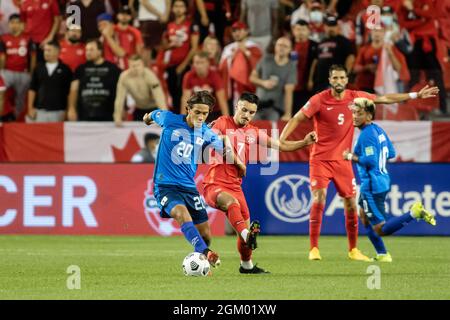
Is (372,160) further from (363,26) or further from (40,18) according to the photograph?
(40,18)

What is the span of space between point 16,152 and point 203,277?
870 cm

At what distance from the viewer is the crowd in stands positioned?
61.8 feet

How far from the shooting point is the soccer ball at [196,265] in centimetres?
1093

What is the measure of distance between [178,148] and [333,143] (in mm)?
3542

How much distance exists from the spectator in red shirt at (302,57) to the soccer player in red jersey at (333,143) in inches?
178

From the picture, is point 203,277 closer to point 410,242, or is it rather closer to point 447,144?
point 410,242

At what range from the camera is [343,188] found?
559 inches

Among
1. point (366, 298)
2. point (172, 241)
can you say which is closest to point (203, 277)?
point (366, 298)

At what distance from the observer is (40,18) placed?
20844mm

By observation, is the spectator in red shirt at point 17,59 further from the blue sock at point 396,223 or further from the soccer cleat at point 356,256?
the blue sock at point 396,223

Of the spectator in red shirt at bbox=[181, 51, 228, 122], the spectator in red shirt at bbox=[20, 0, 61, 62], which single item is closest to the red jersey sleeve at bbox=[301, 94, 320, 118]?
the spectator in red shirt at bbox=[181, 51, 228, 122]

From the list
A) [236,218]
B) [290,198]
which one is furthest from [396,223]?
[290,198]

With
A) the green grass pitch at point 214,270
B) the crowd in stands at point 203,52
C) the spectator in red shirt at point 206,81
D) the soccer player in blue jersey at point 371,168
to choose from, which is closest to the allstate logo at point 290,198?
the green grass pitch at point 214,270

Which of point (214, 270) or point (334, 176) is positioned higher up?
point (334, 176)
